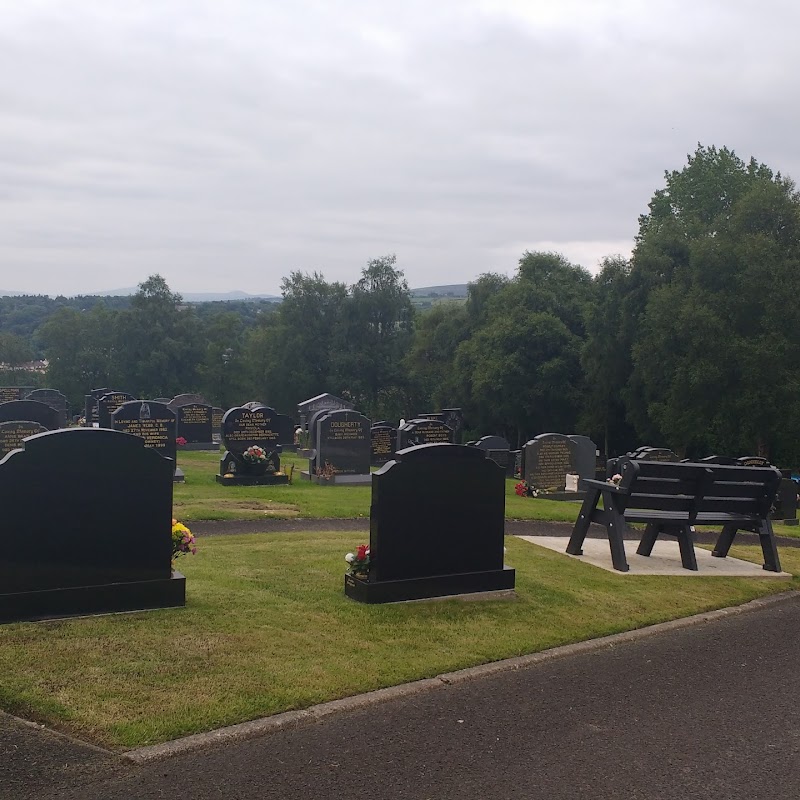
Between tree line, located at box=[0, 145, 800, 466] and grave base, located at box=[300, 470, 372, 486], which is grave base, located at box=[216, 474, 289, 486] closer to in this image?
grave base, located at box=[300, 470, 372, 486]

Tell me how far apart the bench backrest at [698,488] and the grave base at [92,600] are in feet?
16.6

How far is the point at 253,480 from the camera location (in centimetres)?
2059

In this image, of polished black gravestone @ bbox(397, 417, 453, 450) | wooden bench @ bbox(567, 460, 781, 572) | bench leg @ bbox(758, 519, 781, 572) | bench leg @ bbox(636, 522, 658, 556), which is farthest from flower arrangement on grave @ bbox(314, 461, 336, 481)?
bench leg @ bbox(758, 519, 781, 572)

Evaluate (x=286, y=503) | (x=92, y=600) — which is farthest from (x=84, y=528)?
(x=286, y=503)

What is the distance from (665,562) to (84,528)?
6789 millimetres

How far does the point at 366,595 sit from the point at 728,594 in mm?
3951

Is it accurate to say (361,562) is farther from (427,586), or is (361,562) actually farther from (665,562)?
(665,562)

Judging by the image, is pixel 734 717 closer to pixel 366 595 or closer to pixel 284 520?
pixel 366 595

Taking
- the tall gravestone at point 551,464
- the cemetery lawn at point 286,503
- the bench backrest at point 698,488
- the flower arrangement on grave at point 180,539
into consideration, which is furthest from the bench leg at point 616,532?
the tall gravestone at point 551,464

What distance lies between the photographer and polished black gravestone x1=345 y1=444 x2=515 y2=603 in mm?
7629

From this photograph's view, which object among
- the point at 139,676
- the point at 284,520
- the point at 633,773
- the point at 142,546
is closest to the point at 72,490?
the point at 142,546

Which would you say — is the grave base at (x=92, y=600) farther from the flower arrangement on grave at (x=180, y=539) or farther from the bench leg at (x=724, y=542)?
the bench leg at (x=724, y=542)

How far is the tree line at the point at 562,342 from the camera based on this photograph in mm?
31391

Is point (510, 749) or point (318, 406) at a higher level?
point (318, 406)
